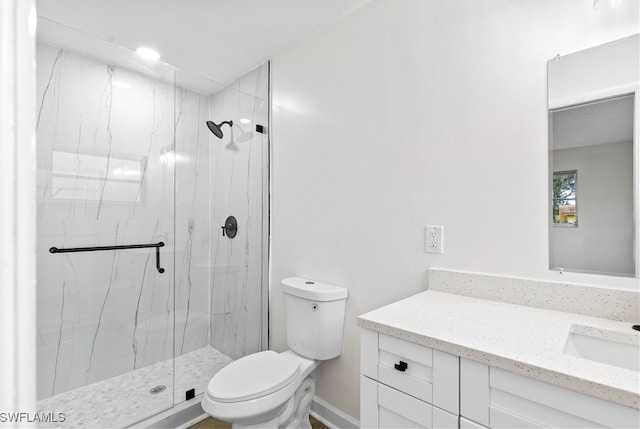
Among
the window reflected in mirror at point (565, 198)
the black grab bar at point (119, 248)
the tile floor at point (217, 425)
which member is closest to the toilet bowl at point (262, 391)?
the tile floor at point (217, 425)

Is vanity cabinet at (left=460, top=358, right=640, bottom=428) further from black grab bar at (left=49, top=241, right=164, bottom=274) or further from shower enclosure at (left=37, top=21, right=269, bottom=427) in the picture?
black grab bar at (left=49, top=241, right=164, bottom=274)

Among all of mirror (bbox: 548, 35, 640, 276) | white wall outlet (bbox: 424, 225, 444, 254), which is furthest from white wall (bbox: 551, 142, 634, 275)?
white wall outlet (bbox: 424, 225, 444, 254)

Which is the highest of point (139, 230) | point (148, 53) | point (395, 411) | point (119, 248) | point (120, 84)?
point (148, 53)

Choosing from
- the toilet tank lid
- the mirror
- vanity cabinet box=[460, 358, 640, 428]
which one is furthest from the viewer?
the toilet tank lid

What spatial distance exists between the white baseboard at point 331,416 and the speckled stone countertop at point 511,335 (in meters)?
0.95

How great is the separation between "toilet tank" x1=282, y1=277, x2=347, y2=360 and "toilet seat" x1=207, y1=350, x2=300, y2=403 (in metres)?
0.13

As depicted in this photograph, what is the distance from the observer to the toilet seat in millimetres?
1428

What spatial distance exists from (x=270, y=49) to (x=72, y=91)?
1299 millimetres

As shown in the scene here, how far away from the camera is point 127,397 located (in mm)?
2045

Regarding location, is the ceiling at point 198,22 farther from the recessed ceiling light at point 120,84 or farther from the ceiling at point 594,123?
the ceiling at point 594,123

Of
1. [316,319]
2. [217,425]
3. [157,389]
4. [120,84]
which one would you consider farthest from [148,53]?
[217,425]

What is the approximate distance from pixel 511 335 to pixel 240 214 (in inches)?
79.6

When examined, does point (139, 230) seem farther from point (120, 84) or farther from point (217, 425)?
point (217, 425)

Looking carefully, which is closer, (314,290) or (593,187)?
(593,187)
